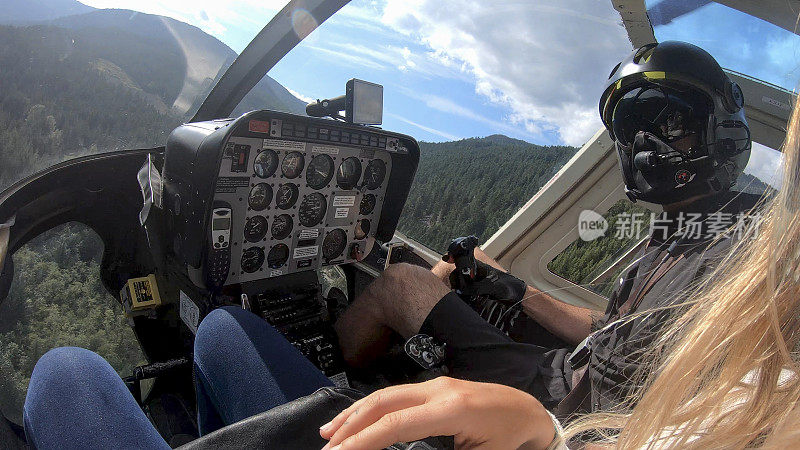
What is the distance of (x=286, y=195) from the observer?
A: 90.1 inches

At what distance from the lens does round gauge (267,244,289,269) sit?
7.83 feet

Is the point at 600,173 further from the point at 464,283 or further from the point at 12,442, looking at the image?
the point at 12,442

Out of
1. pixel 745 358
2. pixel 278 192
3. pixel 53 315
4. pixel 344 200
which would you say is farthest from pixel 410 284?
pixel 745 358

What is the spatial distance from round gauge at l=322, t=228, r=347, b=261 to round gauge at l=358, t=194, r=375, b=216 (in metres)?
0.16

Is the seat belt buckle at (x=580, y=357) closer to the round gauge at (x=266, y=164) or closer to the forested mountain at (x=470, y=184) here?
the forested mountain at (x=470, y=184)

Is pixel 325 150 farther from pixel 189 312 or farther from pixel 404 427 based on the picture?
pixel 404 427

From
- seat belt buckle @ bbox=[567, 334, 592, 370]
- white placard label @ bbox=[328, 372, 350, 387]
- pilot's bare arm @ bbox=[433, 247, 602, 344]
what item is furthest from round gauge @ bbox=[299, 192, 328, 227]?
seat belt buckle @ bbox=[567, 334, 592, 370]

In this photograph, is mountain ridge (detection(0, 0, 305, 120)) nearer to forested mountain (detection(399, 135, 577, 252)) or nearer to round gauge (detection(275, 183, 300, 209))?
round gauge (detection(275, 183, 300, 209))

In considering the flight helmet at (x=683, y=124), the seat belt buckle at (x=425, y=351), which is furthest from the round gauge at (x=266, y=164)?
the flight helmet at (x=683, y=124)

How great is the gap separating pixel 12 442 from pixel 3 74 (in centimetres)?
108

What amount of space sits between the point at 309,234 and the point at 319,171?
1.08ft

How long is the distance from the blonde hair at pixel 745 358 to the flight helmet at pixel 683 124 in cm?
123

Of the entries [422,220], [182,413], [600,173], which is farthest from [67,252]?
[600,173]

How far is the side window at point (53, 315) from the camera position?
142 centimetres
